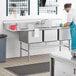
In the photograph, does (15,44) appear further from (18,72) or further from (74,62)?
(74,62)

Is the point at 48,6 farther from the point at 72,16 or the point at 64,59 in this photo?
the point at 64,59

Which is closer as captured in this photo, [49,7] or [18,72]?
[18,72]

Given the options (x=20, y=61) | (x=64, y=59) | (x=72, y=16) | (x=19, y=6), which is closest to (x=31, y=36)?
(x=20, y=61)

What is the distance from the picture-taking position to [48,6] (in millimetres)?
7293

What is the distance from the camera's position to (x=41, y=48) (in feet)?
23.3

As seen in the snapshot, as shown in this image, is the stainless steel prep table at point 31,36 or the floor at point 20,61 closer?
the floor at point 20,61

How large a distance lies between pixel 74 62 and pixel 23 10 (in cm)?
422

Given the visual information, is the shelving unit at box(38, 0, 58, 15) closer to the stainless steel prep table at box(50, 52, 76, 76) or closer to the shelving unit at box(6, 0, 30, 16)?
the shelving unit at box(6, 0, 30, 16)

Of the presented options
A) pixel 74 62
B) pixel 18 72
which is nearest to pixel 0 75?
pixel 18 72

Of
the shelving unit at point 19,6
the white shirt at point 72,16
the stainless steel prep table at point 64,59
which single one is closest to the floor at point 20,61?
the shelving unit at point 19,6

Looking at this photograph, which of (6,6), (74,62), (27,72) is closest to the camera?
(74,62)

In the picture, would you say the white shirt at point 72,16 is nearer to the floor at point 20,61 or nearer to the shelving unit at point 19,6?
the floor at point 20,61

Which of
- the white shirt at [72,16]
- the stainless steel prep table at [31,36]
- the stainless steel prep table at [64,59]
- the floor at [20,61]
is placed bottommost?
the floor at [20,61]

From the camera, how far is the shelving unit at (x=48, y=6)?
23.4 feet
